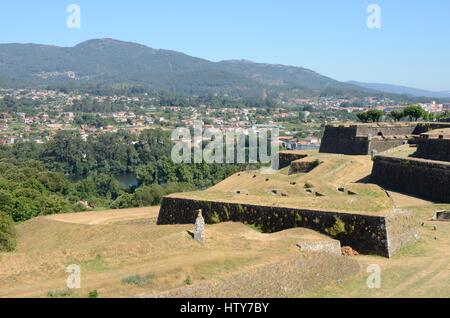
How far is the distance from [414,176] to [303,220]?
13200 mm

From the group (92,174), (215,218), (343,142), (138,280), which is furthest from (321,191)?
(92,174)

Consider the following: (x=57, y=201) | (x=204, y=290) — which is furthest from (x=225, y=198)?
(x=57, y=201)

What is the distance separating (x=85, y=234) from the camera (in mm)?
33531

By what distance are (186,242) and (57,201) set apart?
30.6 m

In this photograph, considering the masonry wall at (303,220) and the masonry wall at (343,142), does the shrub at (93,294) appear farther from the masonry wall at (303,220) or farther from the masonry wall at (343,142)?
the masonry wall at (343,142)

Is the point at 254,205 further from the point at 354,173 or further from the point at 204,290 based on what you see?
the point at 354,173

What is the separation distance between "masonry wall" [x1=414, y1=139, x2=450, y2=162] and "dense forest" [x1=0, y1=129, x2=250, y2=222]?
2482cm

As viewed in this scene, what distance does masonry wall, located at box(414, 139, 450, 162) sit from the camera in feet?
129

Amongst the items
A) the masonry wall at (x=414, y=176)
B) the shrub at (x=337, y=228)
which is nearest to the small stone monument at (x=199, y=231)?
the shrub at (x=337, y=228)

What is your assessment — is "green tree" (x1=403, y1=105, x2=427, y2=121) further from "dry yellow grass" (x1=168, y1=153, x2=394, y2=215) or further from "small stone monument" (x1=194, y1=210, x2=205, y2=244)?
"small stone monument" (x1=194, y1=210, x2=205, y2=244)

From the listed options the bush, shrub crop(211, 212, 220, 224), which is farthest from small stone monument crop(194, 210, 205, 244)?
the bush

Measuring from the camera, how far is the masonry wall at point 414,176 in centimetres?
3538

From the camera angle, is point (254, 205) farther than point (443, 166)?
No
